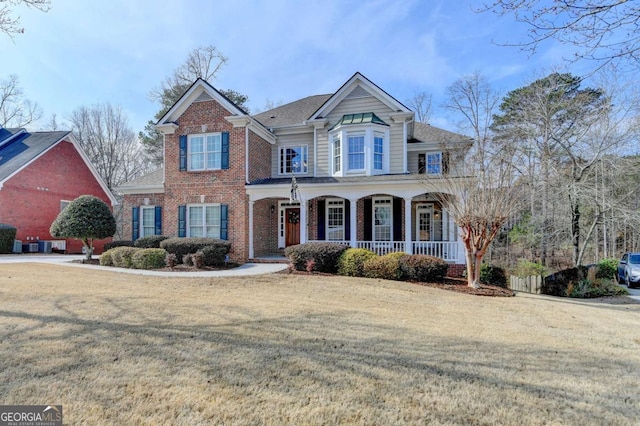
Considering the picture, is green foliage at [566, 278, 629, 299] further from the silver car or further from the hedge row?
the hedge row

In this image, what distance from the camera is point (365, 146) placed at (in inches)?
617

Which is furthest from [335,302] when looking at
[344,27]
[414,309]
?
[344,27]

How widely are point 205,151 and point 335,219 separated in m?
6.79

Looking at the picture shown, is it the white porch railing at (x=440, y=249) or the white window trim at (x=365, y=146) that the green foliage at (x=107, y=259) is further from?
the white porch railing at (x=440, y=249)

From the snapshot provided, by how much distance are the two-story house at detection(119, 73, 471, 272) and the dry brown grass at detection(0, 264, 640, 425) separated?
7594 millimetres

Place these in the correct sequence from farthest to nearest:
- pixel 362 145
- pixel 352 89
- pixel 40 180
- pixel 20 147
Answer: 1. pixel 20 147
2. pixel 40 180
3. pixel 352 89
4. pixel 362 145

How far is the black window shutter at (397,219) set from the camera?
640 inches

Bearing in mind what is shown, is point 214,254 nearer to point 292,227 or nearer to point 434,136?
point 292,227

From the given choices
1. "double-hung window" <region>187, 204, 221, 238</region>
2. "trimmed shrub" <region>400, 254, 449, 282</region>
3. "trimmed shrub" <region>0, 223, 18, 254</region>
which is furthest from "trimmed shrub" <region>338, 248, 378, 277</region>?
"trimmed shrub" <region>0, 223, 18, 254</region>

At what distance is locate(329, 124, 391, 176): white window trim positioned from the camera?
15.6 meters

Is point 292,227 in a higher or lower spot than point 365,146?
lower

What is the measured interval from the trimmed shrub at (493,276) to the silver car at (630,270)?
738 cm

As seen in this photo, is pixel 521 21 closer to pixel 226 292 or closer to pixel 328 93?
pixel 226 292

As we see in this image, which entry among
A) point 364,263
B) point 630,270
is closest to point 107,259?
point 364,263
